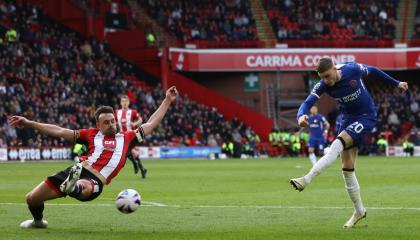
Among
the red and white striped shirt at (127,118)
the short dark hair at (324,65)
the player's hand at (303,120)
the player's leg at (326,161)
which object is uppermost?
the short dark hair at (324,65)

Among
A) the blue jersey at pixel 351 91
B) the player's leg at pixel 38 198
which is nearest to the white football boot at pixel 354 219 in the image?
the blue jersey at pixel 351 91

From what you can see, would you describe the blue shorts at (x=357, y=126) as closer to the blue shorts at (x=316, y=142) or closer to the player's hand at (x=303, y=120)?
the player's hand at (x=303, y=120)

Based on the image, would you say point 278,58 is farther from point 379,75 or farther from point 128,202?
point 128,202

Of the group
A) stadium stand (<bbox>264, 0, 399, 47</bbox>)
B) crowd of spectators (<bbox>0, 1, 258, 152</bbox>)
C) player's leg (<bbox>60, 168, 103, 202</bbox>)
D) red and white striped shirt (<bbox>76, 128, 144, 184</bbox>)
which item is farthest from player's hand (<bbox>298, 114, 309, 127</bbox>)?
stadium stand (<bbox>264, 0, 399, 47</bbox>)

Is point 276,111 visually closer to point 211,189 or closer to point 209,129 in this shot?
point 209,129

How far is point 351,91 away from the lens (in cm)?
1282

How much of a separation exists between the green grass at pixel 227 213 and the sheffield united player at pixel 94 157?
43 cm

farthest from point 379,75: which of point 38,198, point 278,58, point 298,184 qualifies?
point 278,58

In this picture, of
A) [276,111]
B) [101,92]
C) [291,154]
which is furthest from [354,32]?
[101,92]

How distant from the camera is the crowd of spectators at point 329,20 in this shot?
62.5 metres

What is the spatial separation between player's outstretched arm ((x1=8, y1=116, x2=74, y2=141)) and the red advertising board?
46810 mm

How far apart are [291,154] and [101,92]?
12.2m

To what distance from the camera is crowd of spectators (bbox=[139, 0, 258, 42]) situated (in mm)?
60469

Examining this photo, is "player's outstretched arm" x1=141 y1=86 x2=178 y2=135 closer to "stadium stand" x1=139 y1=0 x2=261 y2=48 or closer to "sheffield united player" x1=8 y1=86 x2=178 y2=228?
"sheffield united player" x1=8 y1=86 x2=178 y2=228
